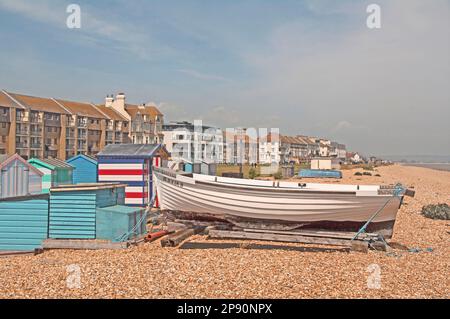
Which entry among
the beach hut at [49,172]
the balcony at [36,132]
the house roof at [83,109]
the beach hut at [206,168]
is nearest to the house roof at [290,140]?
the house roof at [83,109]

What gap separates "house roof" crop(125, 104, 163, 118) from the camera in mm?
80312

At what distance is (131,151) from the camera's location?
1853 cm

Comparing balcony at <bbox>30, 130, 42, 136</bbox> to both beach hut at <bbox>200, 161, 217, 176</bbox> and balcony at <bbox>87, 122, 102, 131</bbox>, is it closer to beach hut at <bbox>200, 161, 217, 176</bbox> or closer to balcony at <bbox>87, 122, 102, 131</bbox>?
balcony at <bbox>87, 122, 102, 131</bbox>

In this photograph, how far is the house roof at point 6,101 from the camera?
5512cm

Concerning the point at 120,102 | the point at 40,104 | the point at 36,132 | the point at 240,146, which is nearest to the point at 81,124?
the point at 40,104

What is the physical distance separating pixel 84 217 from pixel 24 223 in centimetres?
201

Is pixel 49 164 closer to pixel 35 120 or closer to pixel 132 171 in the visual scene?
pixel 132 171

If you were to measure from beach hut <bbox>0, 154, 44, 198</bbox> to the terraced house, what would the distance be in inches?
1625

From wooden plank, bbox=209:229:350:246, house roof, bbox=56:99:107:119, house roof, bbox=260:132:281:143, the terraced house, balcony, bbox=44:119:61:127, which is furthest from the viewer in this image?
house roof, bbox=260:132:281:143

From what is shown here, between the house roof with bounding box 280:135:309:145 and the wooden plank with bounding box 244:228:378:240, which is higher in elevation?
the house roof with bounding box 280:135:309:145

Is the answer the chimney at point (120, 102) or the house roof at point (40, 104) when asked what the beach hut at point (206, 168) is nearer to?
the house roof at point (40, 104)

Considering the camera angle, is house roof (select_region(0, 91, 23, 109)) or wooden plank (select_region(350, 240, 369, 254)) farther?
house roof (select_region(0, 91, 23, 109))

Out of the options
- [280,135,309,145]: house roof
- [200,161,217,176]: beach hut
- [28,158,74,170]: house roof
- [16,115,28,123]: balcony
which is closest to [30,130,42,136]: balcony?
[16,115,28,123]: balcony

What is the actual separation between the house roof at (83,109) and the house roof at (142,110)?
319 inches
